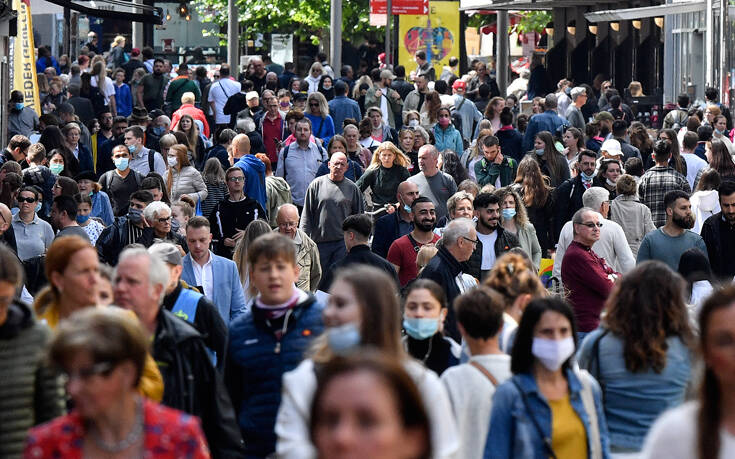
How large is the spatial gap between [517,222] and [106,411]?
8.80m

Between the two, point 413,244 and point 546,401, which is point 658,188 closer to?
point 413,244

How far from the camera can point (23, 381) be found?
5078 mm

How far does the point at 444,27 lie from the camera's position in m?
41.7

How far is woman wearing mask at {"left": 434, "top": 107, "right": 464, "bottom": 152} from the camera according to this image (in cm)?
2048

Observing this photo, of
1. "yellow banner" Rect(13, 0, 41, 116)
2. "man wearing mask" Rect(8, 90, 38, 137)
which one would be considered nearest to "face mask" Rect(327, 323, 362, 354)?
"man wearing mask" Rect(8, 90, 38, 137)

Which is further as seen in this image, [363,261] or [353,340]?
[363,261]

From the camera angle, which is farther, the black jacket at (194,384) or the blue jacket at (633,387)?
the blue jacket at (633,387)

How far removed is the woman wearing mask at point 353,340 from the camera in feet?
14.9

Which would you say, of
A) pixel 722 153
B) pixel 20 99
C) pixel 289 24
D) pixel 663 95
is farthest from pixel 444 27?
pixel 722 153

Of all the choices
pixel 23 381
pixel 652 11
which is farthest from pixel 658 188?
pixel 652 11

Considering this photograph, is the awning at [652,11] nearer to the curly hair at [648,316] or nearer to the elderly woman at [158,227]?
the elderly woman at [158,227]

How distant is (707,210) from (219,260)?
5.47 m

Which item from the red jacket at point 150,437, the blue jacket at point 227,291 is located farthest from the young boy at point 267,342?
the blue jacket at point 227,291

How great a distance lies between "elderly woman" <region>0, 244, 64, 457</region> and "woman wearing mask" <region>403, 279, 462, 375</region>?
2115mm
